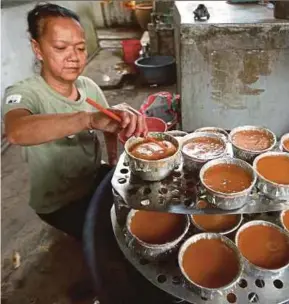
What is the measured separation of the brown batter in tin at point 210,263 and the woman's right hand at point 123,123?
16.8 inches

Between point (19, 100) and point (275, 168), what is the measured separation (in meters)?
1.01

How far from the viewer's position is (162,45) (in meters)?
4.50

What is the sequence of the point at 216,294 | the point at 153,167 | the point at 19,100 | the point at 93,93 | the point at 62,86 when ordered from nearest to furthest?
the point at 216,294 → the point at 153,167 → the point at 19,100 → the point at 62,86 → the point at 93,93

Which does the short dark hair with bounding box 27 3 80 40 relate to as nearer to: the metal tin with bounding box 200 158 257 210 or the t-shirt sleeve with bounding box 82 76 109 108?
the t-shirt sleeve with bounding box 82 76 109 108

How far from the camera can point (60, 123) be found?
1.12 meters

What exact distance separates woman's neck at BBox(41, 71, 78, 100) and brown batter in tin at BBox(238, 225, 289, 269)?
98 centimetres

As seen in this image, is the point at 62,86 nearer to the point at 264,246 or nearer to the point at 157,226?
the point at 157,226

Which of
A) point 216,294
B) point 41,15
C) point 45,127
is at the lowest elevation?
point 216,294

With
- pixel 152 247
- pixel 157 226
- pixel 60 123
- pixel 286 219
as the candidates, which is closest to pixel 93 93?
pixel 60 123

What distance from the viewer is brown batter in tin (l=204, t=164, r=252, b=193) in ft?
3.28

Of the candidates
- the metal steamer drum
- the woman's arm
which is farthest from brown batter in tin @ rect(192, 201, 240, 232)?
the woman's arm

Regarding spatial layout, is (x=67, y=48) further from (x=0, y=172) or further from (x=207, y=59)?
Answer: (x=0, y=172)

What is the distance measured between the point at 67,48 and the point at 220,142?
74 centimetres

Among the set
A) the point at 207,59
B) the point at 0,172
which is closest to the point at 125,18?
the point at 0,172
